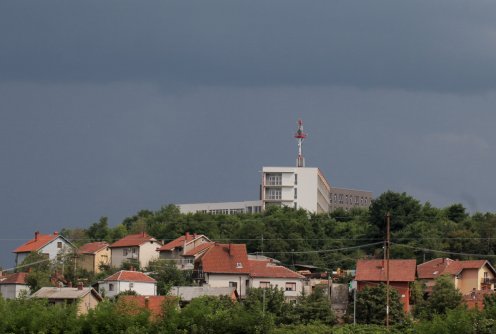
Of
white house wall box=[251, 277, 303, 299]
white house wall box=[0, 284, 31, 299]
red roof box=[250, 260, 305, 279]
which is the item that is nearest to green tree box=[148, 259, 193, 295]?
red roof box=[250, 260, 305, 279]

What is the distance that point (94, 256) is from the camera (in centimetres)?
8481

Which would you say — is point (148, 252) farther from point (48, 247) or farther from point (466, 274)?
point (466, 274)

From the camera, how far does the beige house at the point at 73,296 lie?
59.2 metres

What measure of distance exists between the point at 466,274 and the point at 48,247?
1345 inches

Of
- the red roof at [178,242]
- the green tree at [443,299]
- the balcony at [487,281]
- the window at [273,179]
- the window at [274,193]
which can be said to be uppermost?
the window at [273,179]

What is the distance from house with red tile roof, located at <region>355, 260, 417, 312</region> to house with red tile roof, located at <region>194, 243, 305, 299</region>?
4461mm

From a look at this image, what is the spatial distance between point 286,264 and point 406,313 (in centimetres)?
2143

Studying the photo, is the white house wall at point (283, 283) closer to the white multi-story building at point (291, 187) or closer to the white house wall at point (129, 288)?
the white house wall at point (129, 288)

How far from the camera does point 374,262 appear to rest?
2662 inches

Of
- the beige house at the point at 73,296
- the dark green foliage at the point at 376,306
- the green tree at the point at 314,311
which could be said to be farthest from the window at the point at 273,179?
the dark green foliage at the point at 376,306

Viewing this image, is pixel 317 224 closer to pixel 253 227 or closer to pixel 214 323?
pixel 253 227

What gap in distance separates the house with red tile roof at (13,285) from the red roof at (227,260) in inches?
466

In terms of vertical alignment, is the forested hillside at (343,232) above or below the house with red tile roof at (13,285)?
above

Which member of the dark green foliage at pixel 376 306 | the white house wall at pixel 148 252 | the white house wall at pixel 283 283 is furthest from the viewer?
the white house wall at pixel 148 252
